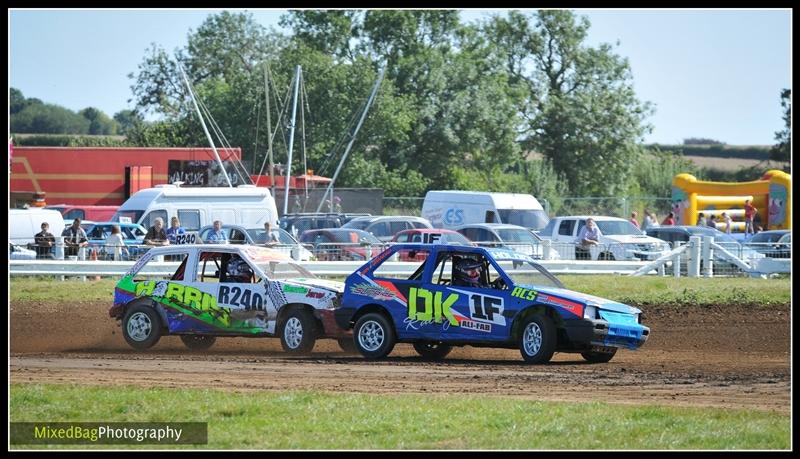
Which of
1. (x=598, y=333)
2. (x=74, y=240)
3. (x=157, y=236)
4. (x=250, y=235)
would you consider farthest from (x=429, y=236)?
(x=598, y=333)

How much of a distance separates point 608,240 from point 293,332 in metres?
18.5

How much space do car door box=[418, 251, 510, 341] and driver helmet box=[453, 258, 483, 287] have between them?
2cm

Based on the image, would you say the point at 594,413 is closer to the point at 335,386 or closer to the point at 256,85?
the point at 335,386

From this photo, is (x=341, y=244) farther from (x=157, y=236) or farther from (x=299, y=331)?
(x=299, y=331)

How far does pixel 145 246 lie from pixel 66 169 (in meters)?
18.3

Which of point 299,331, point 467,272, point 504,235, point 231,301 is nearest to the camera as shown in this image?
point 467,272

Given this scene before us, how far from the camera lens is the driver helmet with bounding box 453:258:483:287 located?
621 inches

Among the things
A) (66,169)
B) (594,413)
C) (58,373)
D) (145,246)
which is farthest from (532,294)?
(66,169)

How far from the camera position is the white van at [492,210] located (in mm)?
38219

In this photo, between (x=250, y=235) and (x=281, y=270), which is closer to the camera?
(x=281, y=270)

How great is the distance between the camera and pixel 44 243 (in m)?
27.8

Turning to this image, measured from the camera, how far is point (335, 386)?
12.9 meters

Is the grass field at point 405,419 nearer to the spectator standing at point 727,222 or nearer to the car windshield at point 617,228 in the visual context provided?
the car windshield at point 617,228

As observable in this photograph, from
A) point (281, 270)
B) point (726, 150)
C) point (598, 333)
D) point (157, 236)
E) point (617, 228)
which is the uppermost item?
point (726, 150)
